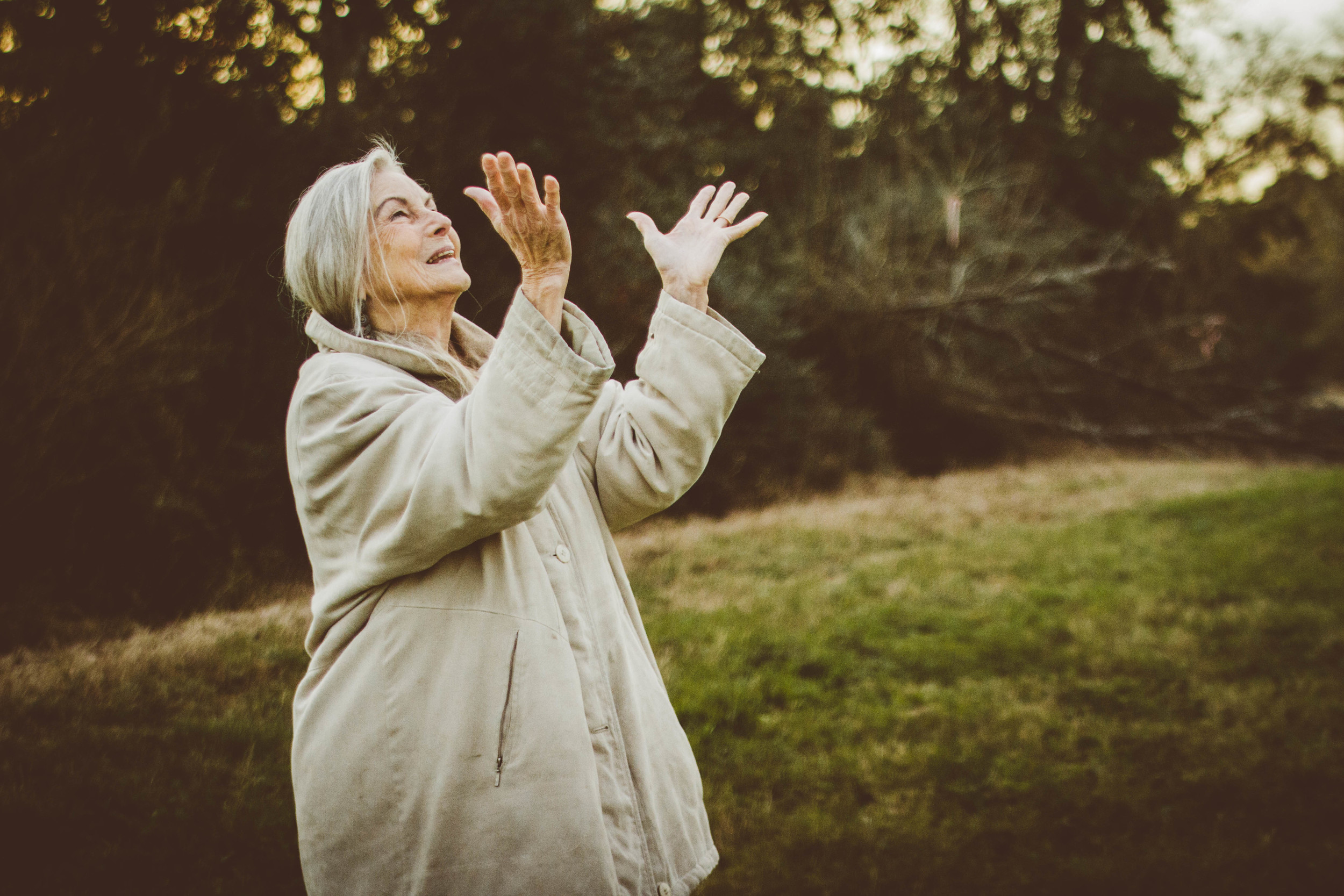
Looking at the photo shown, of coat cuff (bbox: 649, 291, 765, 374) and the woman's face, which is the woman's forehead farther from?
coat cuff (bbox: 649, 291, 765, 374)

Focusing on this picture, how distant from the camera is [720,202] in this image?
2.16 m

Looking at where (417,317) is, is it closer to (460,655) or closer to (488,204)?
(488,204)

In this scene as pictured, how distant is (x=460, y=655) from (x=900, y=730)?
3496 mm

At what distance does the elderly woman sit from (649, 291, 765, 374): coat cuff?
0.27 m

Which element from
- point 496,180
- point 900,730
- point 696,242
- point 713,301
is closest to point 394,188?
point 496,180

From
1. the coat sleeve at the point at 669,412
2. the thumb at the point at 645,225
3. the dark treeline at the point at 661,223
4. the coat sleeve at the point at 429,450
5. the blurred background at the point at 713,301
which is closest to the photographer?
the coat sleeve at the point at 429,450

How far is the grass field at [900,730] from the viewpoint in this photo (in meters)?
3.38

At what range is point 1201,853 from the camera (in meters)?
3.46

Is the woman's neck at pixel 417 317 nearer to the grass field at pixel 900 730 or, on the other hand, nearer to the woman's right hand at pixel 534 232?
the woman's right hand at pixel 534 232

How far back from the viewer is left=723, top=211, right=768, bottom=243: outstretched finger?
2.03 metres

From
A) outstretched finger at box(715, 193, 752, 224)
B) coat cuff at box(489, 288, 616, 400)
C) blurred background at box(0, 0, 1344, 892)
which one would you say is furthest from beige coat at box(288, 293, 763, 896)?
blurred background at box(0, 0, 1344, 892)

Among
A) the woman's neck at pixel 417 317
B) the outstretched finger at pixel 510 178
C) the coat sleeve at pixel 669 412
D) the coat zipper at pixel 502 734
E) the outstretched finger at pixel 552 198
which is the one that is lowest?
the coat zipper at pixel 502 734

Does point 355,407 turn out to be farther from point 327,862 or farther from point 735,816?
point 735,816

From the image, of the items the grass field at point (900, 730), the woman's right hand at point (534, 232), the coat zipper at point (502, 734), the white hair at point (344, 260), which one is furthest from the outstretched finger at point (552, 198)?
the grass field at point (900, 730)
